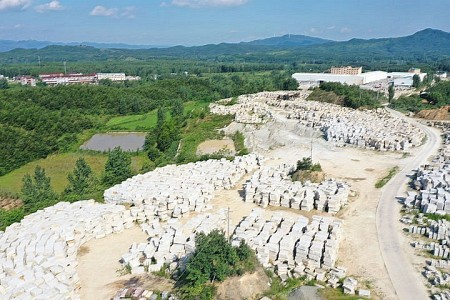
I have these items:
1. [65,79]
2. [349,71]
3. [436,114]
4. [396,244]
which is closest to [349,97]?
[436,114]

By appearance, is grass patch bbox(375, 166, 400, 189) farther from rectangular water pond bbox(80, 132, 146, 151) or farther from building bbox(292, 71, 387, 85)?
building bbox(292, 71, 387, 85)

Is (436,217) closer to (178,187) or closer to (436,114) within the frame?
(178,187)

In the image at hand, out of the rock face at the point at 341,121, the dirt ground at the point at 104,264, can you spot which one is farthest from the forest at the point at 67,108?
the dirt ground at the point at 104,264

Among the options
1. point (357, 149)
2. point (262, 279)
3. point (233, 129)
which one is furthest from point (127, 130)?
point (262, 279)

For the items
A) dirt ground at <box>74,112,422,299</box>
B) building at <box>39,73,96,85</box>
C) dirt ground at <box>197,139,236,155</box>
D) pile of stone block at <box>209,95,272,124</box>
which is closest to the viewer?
dirt ground at <box>74,112,422,299</box>

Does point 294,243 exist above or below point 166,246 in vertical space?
above

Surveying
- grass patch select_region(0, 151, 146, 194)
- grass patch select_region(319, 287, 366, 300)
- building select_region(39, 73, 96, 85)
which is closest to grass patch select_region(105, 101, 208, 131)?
grass patch select_region(0, 151, 146, 194)

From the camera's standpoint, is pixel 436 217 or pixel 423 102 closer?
pixel 436 217
